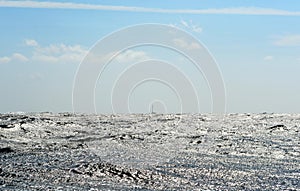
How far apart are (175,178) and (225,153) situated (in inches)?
105

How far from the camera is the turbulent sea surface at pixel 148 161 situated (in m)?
6.21

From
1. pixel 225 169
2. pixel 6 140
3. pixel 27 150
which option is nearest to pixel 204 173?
pixel 225 169

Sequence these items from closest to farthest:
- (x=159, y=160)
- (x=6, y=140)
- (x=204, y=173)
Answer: (x=204, y=173), (x=159, y=160), (x=6, y=140)

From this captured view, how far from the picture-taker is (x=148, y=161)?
25.7ft

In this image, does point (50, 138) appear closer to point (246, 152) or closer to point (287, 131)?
point (246, 152)

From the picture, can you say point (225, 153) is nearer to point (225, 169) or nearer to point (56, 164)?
point (225, 169)

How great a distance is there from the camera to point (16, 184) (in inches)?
232

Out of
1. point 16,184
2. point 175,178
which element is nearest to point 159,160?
point 175,178

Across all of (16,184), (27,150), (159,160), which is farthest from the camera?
(27,150)

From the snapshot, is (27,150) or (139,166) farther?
(27,150)

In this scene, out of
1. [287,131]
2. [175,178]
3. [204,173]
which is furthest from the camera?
[287,131]

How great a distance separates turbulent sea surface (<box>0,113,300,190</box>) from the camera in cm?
621

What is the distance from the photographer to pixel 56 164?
23.7 feet

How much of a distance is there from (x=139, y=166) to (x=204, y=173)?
94cm
